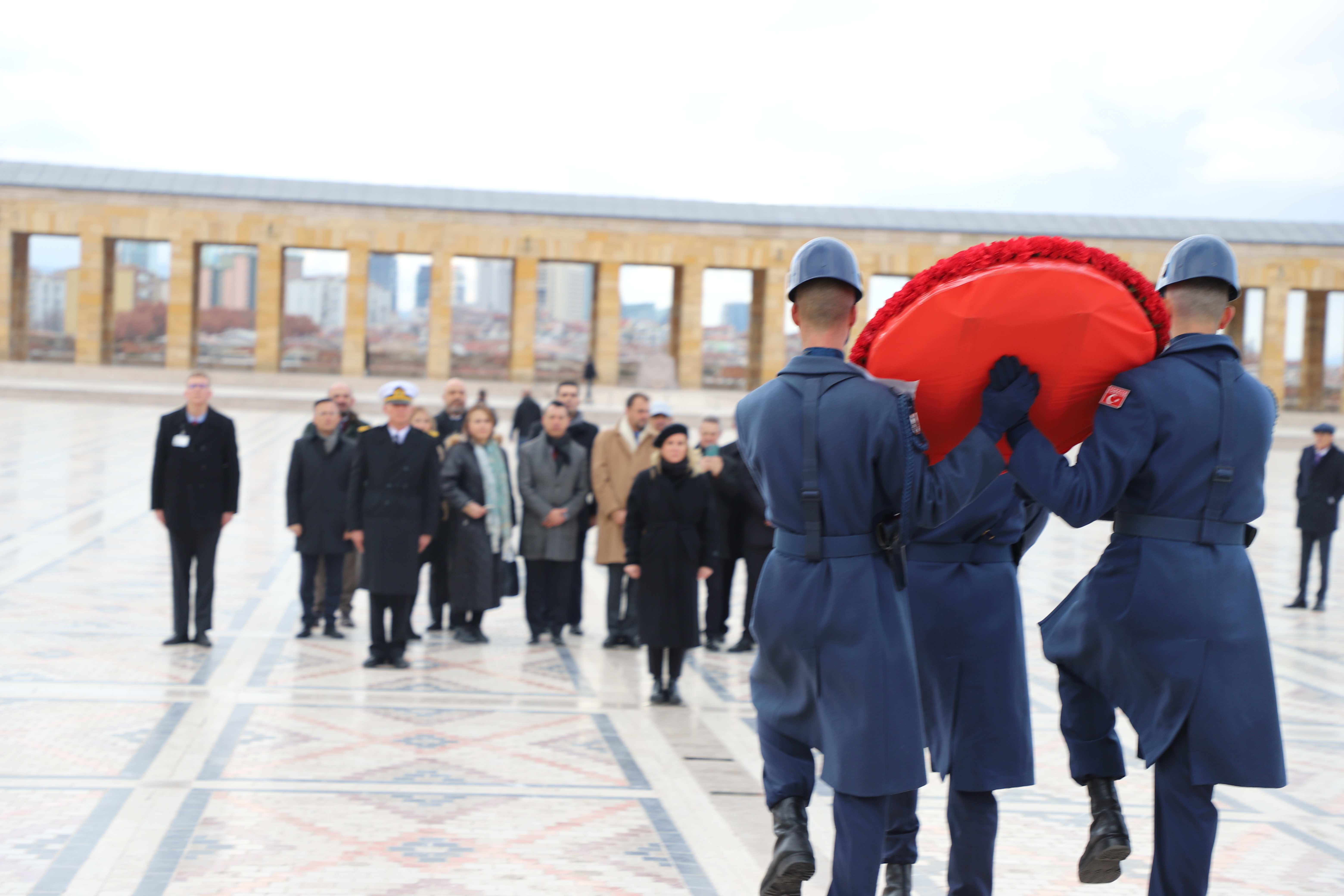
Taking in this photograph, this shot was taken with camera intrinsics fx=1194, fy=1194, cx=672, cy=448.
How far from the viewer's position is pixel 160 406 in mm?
33875

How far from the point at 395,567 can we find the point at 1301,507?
8925 millimetres

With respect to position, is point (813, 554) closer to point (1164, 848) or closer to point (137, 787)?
point (1164, 848)

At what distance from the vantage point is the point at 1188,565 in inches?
130

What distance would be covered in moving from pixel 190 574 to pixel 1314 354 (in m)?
47.6

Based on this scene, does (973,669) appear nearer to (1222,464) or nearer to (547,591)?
(1222,464)

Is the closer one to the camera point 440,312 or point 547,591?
point 547,591

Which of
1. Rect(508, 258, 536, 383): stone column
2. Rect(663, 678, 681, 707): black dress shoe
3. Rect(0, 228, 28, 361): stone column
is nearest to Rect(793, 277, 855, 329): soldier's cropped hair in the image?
Rect(663, 678, 681, 707): black dress shoe

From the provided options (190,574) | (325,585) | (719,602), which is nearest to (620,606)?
(719,602)

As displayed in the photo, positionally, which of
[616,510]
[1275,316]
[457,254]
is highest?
[457,254]

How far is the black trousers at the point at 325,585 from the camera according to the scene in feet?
28.5

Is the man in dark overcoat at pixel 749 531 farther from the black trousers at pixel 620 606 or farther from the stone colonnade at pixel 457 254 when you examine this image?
the stone colonnade at pixel 457 254

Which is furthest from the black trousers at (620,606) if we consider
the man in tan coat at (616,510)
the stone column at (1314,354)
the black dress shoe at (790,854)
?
the stone column at (1314,354)

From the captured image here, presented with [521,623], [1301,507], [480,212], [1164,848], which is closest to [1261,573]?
[1301,507]

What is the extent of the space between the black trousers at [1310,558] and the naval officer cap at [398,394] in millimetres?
8569
